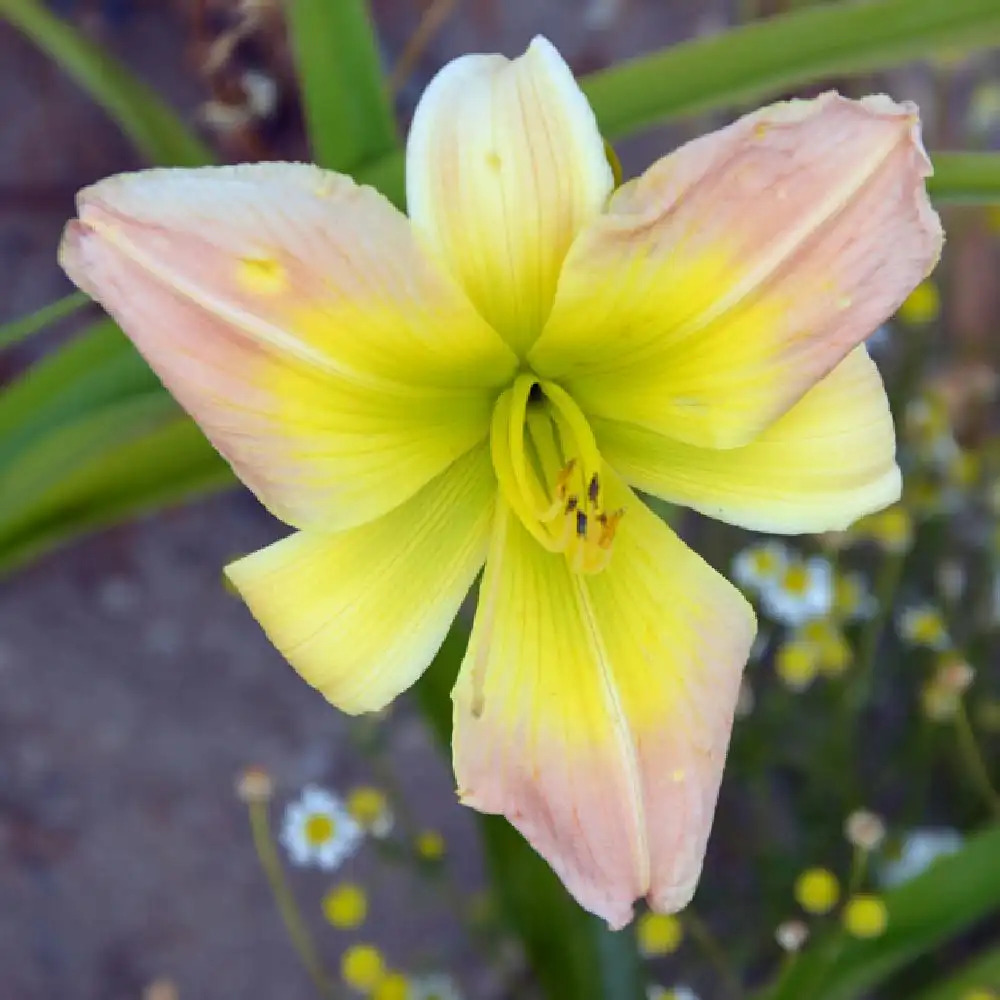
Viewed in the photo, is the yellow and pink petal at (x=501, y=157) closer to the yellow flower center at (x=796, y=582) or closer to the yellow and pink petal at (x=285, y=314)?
the yellow and pink petal at (x=285, y=314)

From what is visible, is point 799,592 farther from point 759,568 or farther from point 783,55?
point 783,55

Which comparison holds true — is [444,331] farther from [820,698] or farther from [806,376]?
[820,698]

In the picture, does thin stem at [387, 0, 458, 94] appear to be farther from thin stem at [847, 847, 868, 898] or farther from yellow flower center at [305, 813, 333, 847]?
thin stem at [847, 847, 868, 898]

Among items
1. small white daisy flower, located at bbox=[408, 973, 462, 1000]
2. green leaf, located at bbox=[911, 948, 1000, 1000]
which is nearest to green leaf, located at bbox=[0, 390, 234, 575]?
small white daisy flower, located at bbox=[408, 973, 462, 1000]

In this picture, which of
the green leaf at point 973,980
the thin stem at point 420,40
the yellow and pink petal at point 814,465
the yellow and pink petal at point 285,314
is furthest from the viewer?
the thin stem at point 420,40

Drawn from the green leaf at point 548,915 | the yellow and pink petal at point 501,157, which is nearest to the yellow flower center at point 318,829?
the green leaf at point 548,915

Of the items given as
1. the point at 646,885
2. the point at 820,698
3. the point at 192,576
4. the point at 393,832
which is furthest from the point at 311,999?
the point at 646,885
